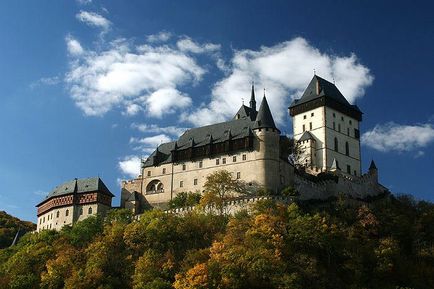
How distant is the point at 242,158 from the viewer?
266 ft

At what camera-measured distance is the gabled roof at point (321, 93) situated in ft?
303

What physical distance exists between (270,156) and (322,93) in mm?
16496

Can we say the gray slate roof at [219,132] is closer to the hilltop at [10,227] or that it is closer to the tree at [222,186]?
the tree at [222,186]

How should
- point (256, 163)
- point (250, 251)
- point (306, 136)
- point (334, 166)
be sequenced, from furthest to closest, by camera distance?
point (306, 136)
point (334, 166)
point (256, 163)
point (250, 251)

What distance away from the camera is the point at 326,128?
293 ft

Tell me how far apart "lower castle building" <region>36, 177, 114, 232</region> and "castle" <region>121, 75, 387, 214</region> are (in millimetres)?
2807

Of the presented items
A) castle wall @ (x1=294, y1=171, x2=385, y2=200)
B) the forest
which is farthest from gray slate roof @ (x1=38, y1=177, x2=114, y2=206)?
castle wall @ (x1=294, y1=171, x2=385, y2=200)

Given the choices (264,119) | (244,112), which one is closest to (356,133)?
(244,112)

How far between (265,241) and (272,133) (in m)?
19.2

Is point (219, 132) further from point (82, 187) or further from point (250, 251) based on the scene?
point (250, 251)

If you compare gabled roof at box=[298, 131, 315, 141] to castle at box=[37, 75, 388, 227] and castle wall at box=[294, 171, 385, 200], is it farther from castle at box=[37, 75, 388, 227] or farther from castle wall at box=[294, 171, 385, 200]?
castle wall at box=[294, 171, 385, 200]

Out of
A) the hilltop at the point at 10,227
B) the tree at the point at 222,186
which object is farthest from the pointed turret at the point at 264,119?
the hilltop at the point at 10,227

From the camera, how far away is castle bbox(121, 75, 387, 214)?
262 ft

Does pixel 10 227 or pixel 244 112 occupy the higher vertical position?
pixel 244 112
